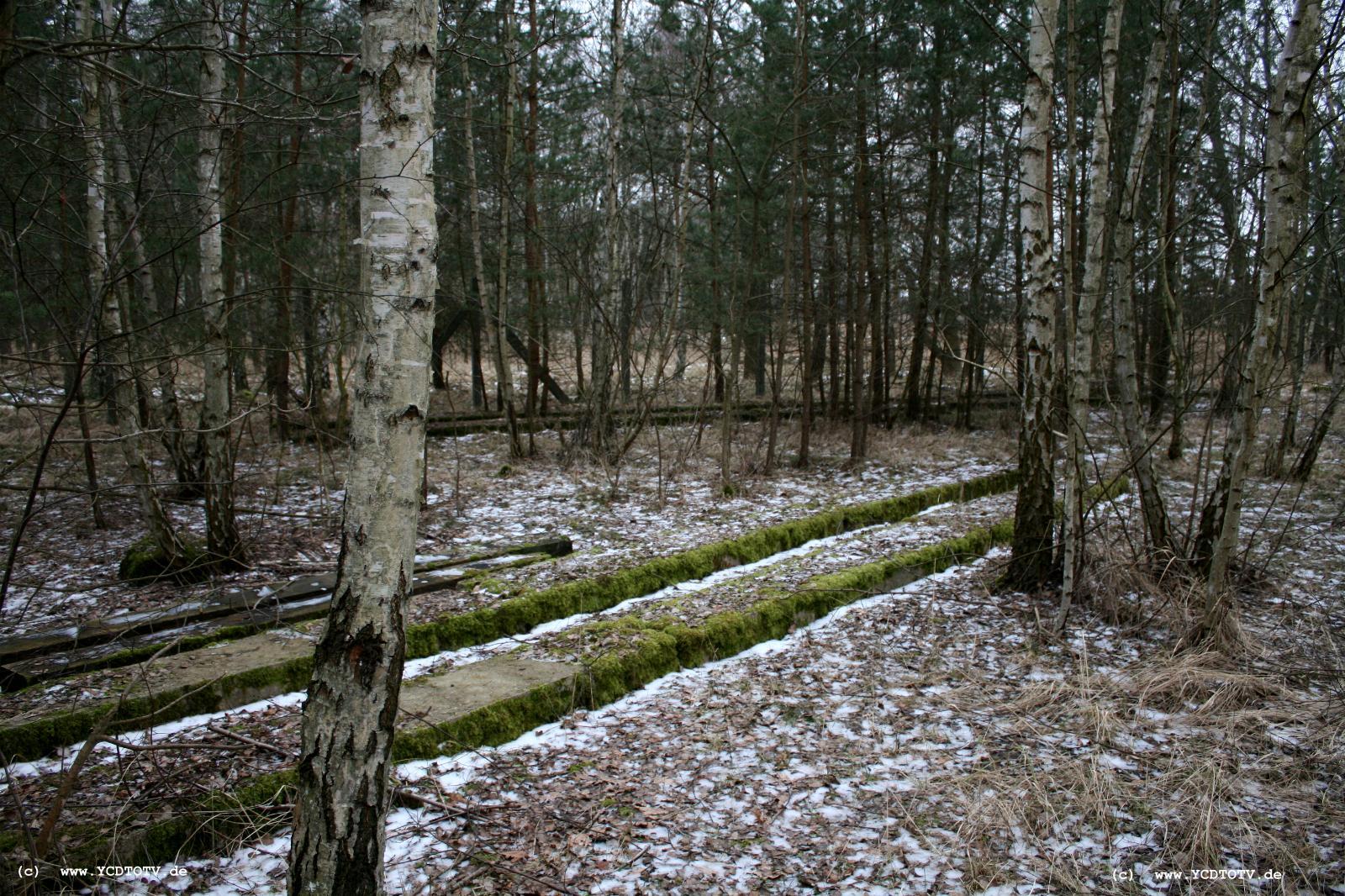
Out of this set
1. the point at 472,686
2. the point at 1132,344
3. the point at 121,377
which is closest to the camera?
the point at 472,686


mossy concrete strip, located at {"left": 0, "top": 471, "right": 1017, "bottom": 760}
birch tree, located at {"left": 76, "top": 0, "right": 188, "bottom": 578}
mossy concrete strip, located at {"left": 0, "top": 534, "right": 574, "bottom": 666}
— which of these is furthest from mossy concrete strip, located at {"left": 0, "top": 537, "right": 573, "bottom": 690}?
birch tree, located at {"left": 76, "top": 0, "right": 188, "bottom": 578}

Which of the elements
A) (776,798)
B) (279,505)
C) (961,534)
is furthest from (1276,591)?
(279,505)

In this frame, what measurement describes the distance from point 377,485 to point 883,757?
2857mm

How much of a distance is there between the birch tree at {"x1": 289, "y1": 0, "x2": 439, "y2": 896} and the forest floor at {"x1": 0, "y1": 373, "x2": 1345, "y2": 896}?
26.0 inches

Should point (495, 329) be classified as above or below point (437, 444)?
above

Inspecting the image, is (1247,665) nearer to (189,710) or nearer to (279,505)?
(189,710)

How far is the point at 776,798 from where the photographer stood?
3631mm

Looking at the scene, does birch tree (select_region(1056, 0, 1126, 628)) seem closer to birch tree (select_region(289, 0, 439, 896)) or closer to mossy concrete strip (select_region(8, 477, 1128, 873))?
mossy concrete strip (select_region(8, 477, 1128, 873))

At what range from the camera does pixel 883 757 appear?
397 centimetres

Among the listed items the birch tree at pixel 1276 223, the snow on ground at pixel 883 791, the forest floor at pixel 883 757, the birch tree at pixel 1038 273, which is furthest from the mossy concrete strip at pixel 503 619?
the birch tree at pixel 1276 223

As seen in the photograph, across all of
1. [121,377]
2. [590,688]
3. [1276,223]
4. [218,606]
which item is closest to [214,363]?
[121,377]

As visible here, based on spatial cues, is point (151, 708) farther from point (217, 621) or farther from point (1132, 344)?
point (1132, 344)

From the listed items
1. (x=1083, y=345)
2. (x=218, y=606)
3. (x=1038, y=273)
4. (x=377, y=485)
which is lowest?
(x=218, y=606)

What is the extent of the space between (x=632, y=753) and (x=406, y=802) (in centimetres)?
114
